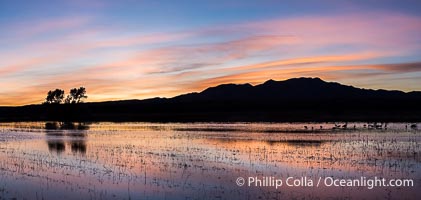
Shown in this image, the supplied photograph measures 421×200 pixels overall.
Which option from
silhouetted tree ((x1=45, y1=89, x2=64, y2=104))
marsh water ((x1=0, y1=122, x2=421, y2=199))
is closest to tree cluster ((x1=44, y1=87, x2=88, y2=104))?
silhouetted tree ((x1=45, y1=89, x2=64, y2=104))

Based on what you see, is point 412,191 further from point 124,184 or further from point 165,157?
point 165,157

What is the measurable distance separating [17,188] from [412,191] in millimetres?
14366

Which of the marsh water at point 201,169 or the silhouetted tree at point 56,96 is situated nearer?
the marsh water at point 201,169

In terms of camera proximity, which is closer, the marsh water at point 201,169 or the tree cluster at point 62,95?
the marsh water at point 201,169

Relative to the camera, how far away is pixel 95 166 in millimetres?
23781

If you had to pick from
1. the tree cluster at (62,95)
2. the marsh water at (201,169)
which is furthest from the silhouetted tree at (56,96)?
the marsh water at (201,169)

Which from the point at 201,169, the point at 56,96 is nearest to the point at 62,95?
the point at 56,96

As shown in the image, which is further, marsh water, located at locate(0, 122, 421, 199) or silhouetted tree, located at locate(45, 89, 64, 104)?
silhouetted tree, located at locate(45, 89, 64, 104)

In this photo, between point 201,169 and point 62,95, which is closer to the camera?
point 201,169

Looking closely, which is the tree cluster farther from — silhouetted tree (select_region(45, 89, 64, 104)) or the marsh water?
the marsh water

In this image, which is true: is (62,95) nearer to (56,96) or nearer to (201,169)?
(56,96)

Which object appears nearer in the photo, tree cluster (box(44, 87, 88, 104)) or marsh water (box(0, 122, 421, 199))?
marsh water (box(0, 122, 421, 199))

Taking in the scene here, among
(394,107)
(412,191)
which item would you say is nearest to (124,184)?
(412,191)

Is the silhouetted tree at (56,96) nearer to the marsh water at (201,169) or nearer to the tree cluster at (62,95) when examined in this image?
the tree cluster at (62,95)
